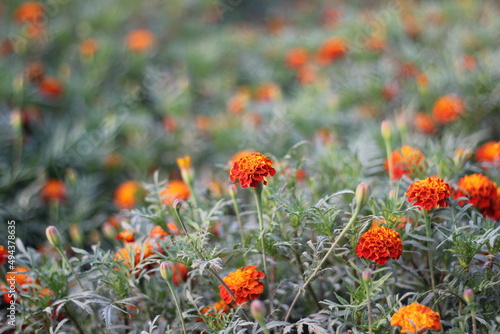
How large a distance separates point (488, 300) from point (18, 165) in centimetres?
146

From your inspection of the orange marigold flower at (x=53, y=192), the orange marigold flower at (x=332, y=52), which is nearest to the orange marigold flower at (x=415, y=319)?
the orange marigold flower at (x=53, y=192)

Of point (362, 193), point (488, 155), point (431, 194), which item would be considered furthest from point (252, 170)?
point (488, 155)

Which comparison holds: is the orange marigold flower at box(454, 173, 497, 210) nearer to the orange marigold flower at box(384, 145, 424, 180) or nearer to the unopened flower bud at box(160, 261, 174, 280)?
the orange marigold flower at box(384, 145, 424, 180)

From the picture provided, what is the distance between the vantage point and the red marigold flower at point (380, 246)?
2.53 ft

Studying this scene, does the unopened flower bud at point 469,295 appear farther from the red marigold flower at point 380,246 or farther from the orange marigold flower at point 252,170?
the orange marigold flower at point 252,170

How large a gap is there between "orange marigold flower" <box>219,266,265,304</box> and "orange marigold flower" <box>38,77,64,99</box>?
1.43 m

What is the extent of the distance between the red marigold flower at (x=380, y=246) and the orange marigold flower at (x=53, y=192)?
43.8 inches

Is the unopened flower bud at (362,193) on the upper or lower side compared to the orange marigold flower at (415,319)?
upper

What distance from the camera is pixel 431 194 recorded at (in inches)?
32.1

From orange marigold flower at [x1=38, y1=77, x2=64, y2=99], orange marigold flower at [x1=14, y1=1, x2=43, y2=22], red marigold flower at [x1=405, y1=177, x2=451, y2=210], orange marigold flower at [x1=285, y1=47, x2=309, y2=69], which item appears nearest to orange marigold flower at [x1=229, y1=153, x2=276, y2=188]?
red marigold flower at [x1=405, y1=177, x2=451, y2=210]

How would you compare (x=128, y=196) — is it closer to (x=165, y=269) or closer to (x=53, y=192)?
(x=53, y=192)

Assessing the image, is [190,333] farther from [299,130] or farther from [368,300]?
[299,130]

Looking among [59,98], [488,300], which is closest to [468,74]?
[488,300]

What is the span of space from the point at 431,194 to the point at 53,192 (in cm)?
122
